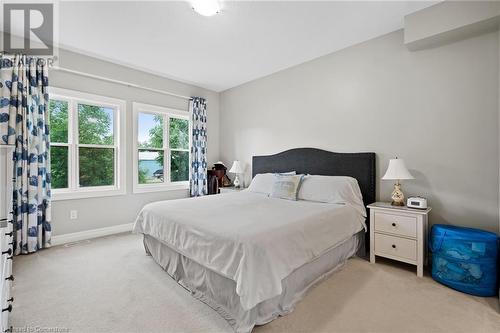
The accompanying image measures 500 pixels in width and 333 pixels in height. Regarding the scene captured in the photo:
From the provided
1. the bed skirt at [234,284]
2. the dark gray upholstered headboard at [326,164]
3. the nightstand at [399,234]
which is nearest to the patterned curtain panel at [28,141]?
the bed skirt at [234,284]

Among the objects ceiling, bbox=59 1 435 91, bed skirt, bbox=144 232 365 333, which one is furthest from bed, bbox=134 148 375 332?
ceiling, bbox=59 1 435 91

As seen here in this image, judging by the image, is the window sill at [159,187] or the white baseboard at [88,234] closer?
the white baseboard at [88,234]

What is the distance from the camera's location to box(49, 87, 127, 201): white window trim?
337cm

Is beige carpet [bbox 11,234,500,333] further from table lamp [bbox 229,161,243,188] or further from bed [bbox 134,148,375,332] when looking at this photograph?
table lamp [bbox 229,161,243,188]

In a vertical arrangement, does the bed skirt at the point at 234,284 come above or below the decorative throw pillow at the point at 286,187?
below

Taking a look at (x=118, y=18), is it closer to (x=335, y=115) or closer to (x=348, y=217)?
(x=335, y=115)

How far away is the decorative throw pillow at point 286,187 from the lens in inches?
123

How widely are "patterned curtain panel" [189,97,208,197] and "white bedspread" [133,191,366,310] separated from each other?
1.91 meters

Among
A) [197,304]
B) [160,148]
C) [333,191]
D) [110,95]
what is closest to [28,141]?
[110,95]

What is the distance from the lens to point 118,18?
2584 millimetres

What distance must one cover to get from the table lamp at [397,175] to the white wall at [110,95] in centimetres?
366

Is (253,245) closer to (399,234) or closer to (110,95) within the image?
(399,234)

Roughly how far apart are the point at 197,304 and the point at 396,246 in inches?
82.5

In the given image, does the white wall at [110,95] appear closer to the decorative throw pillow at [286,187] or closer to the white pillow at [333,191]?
the decorative throw pillow at [286,187]
